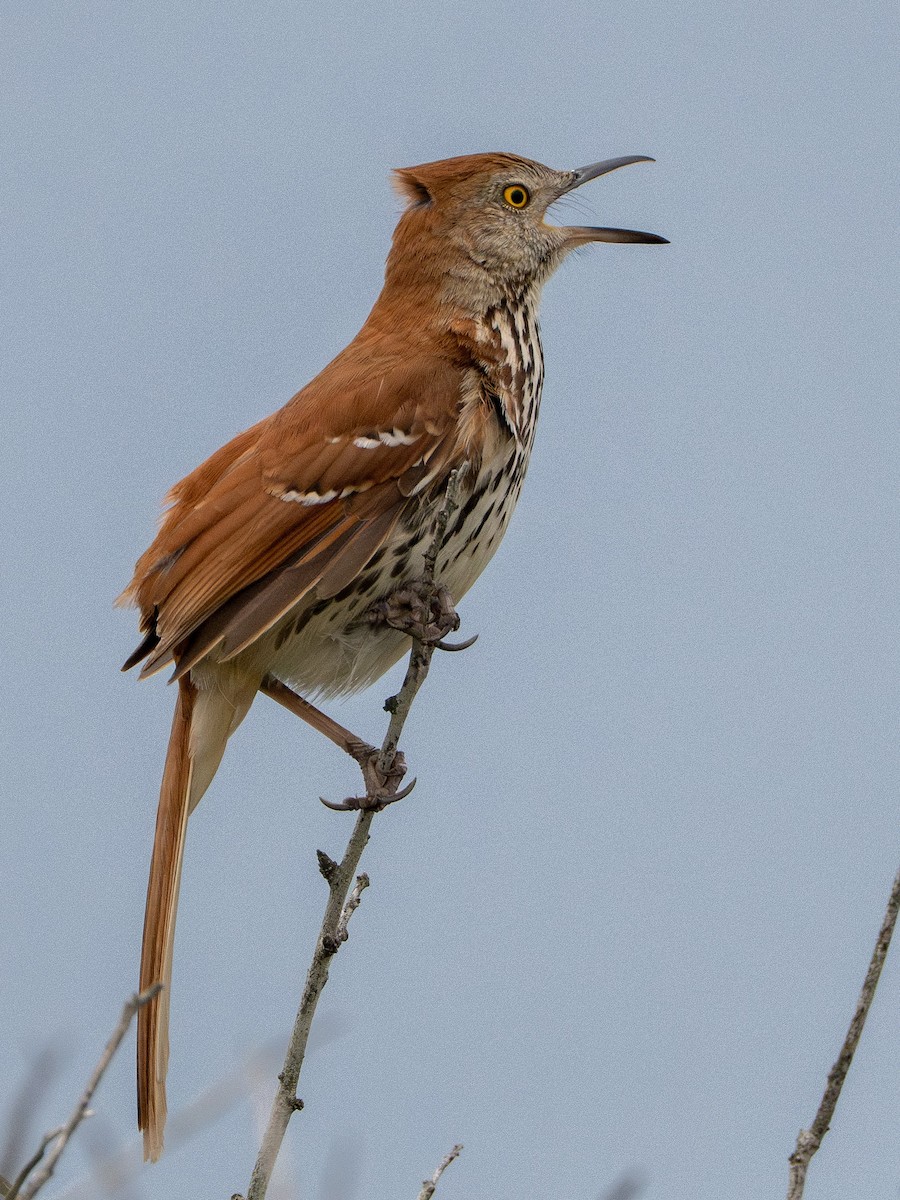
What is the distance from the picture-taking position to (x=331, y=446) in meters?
3.91

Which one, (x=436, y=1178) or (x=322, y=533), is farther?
(x=322, y=533)

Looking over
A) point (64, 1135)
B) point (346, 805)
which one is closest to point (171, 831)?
point (346, 805)

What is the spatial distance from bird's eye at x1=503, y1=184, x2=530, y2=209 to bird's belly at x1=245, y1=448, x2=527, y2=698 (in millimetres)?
946

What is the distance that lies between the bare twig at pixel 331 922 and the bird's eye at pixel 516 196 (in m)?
1.47

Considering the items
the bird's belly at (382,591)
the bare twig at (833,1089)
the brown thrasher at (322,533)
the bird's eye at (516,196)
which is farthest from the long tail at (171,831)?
the bird's eye at (516,196)

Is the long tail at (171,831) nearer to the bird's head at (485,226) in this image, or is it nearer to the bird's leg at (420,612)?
the bird's leg at (420,612)

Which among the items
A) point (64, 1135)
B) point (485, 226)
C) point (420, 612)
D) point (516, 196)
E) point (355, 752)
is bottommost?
point (64, 1135)

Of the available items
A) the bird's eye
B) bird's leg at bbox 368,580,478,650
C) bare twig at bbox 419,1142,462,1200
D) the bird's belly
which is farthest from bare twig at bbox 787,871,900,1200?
the bird's eye

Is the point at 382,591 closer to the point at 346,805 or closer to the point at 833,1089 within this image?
the point at 346,805

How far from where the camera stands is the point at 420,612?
12.2ft

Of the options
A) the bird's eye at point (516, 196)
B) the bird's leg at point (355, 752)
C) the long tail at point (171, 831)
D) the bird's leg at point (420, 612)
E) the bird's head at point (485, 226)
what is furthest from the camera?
the bird's eye at point (516, 196)

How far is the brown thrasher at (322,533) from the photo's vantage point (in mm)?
3705

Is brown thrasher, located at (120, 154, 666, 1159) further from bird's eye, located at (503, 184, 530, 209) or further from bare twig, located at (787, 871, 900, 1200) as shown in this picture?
bare twig, located at (787, 871, 900, 1200)

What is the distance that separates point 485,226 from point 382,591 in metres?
1.28
